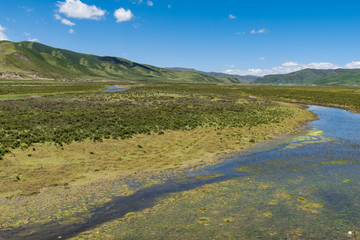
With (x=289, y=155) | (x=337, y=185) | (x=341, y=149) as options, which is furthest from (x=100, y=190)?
(x=341, y=149)

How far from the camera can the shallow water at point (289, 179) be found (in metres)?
11.7

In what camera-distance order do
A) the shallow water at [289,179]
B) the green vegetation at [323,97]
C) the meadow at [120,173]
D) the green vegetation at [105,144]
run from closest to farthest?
the shallow water at [289,179]
the meadow at [120,173]
the green vegetation at [105,144]
the green vegetation at [323,97]

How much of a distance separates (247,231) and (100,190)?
30.7 feet

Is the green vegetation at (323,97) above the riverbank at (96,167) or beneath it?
above

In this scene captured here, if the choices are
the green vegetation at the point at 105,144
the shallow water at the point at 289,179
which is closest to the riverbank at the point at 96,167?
the green vegetation at the point at 105,144

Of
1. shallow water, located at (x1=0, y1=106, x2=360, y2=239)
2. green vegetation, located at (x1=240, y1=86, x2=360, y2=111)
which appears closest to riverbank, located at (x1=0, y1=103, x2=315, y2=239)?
shallow water, located at (x1=0, y1=106, x2=360, y2=239)

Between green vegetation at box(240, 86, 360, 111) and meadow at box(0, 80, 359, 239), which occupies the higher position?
green vegetation at box(240, 86, 360, 111)

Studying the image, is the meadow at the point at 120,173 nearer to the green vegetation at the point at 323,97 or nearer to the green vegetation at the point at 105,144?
the green vegetation at the point at 105,144

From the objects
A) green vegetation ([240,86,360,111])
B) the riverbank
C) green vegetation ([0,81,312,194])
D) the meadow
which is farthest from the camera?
green vegetation ([240,86,360,111])

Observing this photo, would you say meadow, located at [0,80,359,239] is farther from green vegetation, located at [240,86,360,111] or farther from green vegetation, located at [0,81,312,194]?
green vegetation, located at [240,86,360,111]

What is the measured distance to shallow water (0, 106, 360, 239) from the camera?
11711 millimetres

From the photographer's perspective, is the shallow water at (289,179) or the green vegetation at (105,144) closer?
the shallow water at (289,179)

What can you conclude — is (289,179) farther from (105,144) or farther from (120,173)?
(105,144)

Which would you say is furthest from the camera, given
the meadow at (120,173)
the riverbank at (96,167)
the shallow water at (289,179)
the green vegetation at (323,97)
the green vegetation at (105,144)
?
the green vegetation at (323,97)
